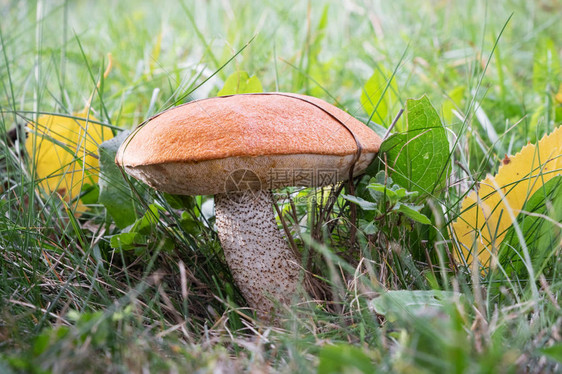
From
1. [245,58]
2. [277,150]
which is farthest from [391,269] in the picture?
[245,58]

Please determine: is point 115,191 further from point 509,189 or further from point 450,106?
→ point 450,106

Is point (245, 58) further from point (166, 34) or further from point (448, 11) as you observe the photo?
point (448, 11)

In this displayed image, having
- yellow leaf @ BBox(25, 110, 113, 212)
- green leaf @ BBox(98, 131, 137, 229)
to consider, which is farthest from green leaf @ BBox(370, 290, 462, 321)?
yellow leaf @ BBox(25, 110, 113, 212)

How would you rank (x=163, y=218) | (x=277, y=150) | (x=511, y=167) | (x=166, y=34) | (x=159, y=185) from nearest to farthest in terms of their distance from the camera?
1. (x=277, y=150)
2. (x=159, y=185)
3. (x=511, y=167)
4. (x=163, y=218)
5. (x=166, y=34)

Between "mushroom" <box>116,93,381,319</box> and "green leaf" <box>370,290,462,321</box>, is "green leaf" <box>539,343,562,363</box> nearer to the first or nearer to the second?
"green leaf" <box>370,290,462,321</box>

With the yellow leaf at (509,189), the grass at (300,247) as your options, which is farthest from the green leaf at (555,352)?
the yellow leaf at (509,189)

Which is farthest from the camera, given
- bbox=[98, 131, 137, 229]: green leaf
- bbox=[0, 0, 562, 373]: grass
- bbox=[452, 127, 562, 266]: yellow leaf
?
bbox=[98, 131, 137, 229]: green leaf
